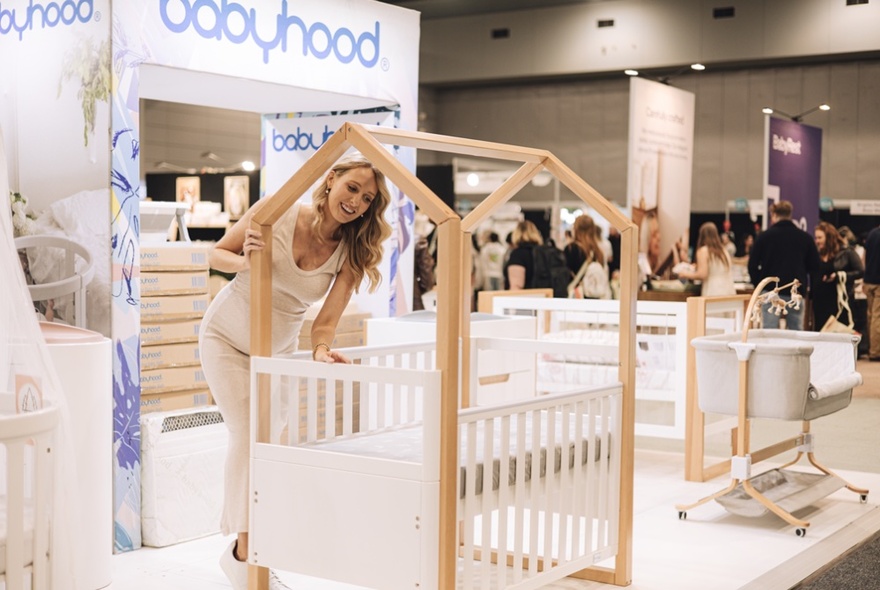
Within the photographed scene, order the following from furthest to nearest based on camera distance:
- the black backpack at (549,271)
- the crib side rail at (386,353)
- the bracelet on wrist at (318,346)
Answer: the black backpack at (549,271) → the crib side rail at (386,353) → the bracelet on wrist at (318,346)

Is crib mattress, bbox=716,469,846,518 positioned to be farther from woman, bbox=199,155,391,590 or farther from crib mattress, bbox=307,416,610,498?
woman, bbox=199,155,391,590

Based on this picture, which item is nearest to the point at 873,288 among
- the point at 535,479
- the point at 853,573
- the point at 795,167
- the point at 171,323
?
the point at 795,167

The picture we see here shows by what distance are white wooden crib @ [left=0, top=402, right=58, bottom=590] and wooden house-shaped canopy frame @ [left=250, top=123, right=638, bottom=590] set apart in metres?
0.68

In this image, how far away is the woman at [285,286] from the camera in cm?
326

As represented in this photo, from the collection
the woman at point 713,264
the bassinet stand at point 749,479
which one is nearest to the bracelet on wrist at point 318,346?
the bassinet stand at point 749,479

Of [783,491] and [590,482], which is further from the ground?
[590,482]

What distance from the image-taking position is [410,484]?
111 inches

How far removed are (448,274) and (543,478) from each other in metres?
0.90

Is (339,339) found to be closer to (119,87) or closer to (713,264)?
(119,87)

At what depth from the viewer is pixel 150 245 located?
439 centimetres

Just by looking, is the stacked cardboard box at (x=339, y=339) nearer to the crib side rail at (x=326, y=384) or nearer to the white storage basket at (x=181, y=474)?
the white storage basket at (x=181, y=474)

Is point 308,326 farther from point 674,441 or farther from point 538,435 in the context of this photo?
point 674,441

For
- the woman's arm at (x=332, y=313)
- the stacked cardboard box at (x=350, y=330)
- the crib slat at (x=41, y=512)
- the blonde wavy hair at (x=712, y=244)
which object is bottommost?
the crib slat at (x=41, y=512)

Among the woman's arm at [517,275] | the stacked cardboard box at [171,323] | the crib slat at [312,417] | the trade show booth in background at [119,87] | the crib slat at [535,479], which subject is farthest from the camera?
the woman's arm at [517,275]
